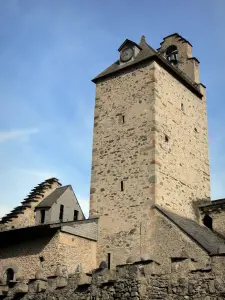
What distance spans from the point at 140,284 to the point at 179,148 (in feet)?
34.5

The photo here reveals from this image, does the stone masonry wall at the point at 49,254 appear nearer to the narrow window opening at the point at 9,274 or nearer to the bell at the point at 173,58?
the narrow window opening at the point at 9,274

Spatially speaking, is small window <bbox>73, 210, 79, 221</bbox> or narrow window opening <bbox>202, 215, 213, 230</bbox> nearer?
narrow window opening <bbox>202, 215, 213, 230</bbox>

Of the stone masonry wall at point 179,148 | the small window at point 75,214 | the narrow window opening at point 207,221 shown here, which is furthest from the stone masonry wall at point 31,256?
the narrow window opening at point 207,221

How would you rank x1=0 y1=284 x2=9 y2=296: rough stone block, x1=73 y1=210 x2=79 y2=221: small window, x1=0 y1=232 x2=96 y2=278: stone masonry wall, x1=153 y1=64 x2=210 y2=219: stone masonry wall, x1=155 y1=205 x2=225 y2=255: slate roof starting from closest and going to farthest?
x1=0 y1=284 x2=9 y2=296: rough stone block < x1=155 y1=205 x2=225 y2=255: slate roof < x1=0 y1=232 x2=96 y2=278: stone masonry wall < x1=153 y1=64 x2=210 y2=219: stone masonry wall < x1=73 y1=210 x2=79 y2=221: small window

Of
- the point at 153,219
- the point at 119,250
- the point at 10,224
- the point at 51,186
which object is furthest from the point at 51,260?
the point at 51,186

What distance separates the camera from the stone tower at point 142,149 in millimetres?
18656

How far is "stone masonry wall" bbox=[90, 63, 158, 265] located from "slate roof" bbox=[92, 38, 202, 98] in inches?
14.3

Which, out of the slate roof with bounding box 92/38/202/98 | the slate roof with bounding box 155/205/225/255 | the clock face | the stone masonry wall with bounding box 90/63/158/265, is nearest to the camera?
the slate roof with bounding box 155/205/225/255

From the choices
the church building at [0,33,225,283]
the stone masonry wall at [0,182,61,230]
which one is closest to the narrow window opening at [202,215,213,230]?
the church building at [0,33,225,283]

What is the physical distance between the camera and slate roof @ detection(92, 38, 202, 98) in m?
21.1

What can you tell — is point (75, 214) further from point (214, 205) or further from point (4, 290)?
point (4, 290)

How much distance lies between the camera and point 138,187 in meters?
19.0

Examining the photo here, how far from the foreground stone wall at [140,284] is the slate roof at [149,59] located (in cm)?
1148

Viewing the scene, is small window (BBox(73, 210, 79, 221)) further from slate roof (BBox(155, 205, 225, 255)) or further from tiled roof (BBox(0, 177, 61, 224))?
slate roof (BBox(155, 205, 225, 255))
